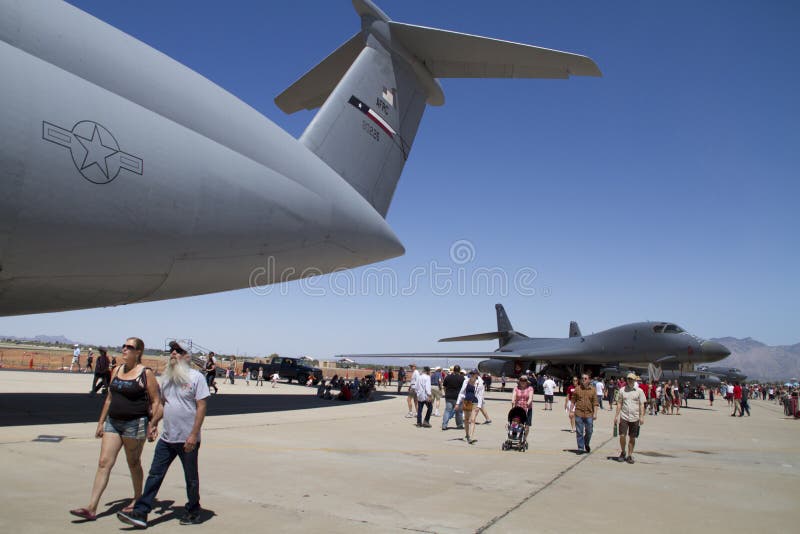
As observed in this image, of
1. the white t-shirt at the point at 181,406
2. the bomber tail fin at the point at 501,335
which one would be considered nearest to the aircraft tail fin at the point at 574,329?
the bomber tail fin at the point at 501,335

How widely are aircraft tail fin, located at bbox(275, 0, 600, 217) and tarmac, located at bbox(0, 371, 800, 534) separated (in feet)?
19.6

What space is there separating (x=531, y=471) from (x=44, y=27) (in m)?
8.39

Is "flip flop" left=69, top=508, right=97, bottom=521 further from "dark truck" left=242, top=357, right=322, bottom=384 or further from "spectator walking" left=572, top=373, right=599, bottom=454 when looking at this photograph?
"dark truck" left=242, top=357, right=322, bottom=384

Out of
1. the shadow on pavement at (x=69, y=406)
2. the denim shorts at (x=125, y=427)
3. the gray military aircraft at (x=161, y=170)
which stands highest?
the gray military aircraft at (x=161, y=170)

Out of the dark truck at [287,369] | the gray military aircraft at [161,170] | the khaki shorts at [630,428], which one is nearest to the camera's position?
the gray military aircraft at [161,170]

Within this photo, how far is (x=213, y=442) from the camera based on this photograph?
770 cm

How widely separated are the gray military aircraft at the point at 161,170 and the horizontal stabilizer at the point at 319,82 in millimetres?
1161

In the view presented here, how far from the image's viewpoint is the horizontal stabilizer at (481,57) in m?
12.0

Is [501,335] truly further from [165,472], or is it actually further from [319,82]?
[165,472]

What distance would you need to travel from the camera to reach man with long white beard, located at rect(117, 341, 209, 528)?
13.0 feet

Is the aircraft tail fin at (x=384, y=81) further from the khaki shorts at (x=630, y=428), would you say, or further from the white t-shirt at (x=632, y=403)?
the khaki shorts at (x=630, y=428)

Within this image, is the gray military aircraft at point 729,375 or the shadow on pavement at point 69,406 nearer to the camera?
the shadow on pavement at point 69,406

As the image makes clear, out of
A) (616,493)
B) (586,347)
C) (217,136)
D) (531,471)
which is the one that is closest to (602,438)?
(531,471)

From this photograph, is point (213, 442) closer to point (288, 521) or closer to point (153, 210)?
point (153, 210)
